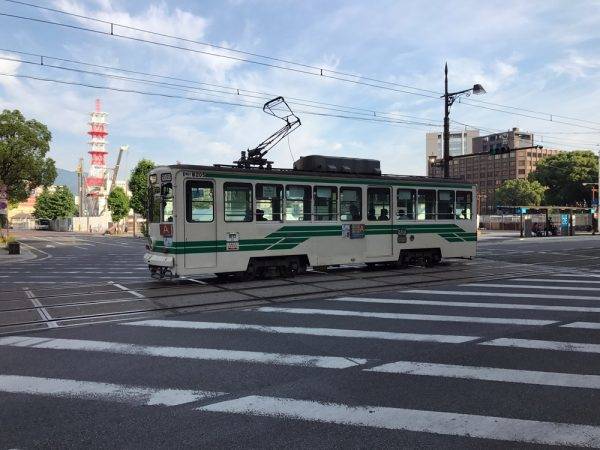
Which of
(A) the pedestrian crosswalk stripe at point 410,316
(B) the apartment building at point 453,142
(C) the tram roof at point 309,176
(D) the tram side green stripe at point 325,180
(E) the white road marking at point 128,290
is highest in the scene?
(B) the apartment building at point 453,142

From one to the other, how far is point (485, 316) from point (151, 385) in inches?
239

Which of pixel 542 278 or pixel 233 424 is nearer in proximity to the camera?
pixel 233 424

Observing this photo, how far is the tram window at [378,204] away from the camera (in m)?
15.5

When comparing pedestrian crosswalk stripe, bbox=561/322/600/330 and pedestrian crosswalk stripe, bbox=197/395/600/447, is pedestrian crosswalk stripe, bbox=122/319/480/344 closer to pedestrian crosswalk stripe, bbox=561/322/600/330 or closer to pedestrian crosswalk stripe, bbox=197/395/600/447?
pedestrian crosswalk stripe, bbox=561/322/600/330

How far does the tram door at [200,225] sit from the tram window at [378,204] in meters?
5.17

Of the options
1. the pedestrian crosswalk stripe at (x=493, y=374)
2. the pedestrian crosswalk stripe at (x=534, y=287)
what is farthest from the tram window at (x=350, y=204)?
the pedestrian crosswalk stripe at (x=493, y=374)

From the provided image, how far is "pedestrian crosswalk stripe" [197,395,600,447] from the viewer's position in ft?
13.8

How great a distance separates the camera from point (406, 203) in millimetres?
16297

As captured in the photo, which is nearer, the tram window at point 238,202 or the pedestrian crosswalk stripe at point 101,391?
the pedestrian crosswalk stripe at point 101,391

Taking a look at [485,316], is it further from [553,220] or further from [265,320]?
[553,220]

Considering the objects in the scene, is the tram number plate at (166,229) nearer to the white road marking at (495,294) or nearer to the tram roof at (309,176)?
the tram roof at (309,176)

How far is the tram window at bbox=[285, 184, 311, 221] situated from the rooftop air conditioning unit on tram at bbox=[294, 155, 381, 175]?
2.78ft

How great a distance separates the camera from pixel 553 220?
172 ft

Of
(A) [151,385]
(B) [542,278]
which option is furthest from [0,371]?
(B) [542,278]
